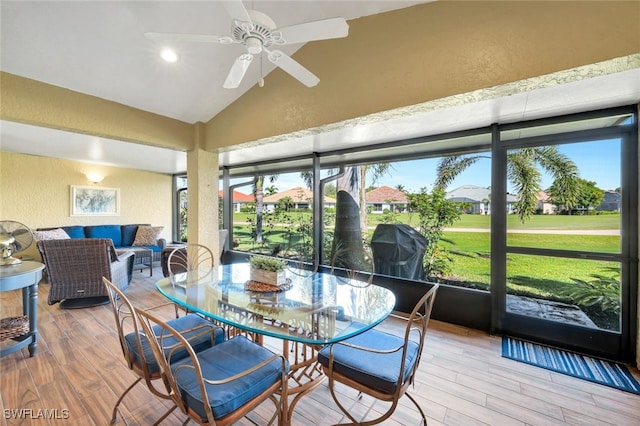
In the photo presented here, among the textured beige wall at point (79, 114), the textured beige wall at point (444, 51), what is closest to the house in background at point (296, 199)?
the textured beige wall at point (444, 51)

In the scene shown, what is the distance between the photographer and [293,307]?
1.72 metres

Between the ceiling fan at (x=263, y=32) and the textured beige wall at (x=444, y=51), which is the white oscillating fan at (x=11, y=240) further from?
the textured beige wall at (x=444, y=51)

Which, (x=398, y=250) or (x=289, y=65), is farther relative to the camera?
(x=398, y=250)

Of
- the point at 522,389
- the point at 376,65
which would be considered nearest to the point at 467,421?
the point at 522,389

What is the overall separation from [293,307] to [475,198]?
8.29 ft

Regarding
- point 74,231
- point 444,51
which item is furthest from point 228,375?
point 74,231

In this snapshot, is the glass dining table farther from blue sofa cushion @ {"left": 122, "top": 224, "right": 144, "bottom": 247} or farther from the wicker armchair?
blue sofa cushion @ {"left": 122, "top": 224, "right": 144, "bottom": 247}

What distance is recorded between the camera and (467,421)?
5.48 feet

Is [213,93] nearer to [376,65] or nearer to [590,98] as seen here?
[376,65]

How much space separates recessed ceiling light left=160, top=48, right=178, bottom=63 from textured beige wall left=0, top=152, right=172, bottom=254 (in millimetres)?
4677

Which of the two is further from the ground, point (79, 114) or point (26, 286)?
point (79, 114)

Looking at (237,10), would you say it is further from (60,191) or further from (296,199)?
(60,191)

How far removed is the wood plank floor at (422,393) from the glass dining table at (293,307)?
673mm

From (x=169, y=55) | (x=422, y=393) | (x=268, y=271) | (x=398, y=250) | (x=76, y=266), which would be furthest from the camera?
(x=398, y=250)
